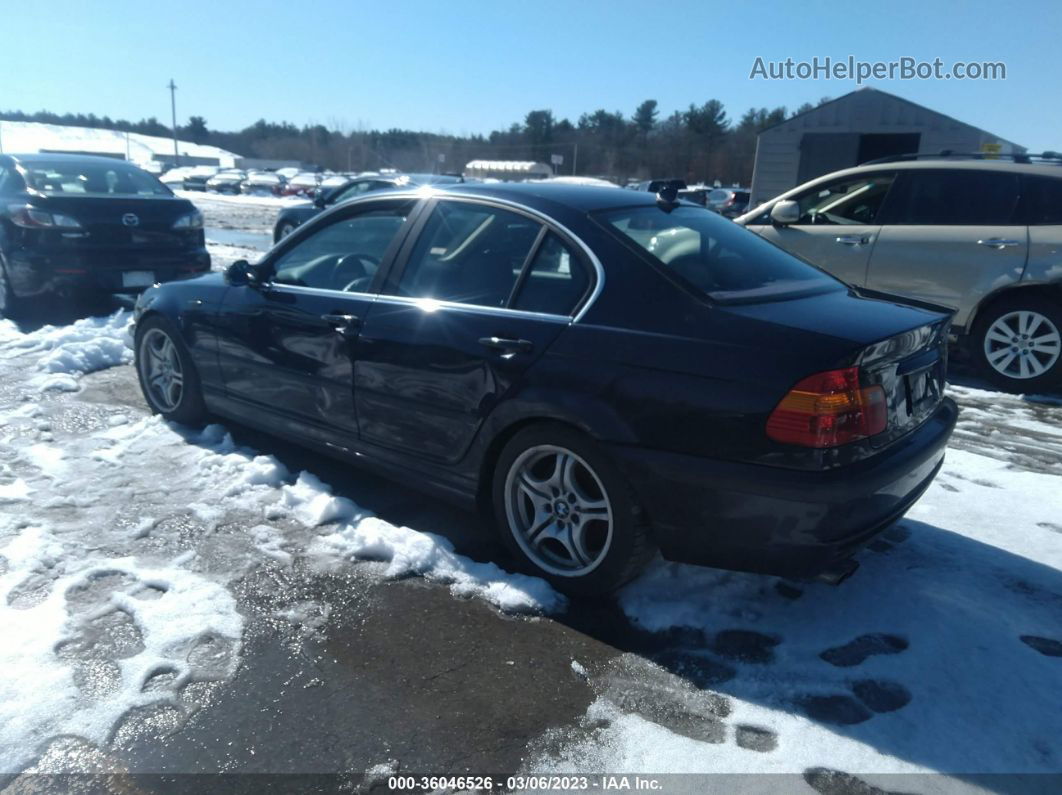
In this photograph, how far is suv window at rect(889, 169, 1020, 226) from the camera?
626 centimetres

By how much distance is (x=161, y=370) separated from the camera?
16.8ft

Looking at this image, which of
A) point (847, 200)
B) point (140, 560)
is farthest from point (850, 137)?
point (140, 560)

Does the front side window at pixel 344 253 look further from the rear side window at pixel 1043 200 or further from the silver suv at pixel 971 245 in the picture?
the rear side window at pixel 1043 200

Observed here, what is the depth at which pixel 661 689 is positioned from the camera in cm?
263

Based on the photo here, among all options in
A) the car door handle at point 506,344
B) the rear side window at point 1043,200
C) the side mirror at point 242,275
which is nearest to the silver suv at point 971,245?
the rear side window at point 1043,200

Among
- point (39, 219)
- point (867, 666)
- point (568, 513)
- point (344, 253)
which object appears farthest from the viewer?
point (39, 219)

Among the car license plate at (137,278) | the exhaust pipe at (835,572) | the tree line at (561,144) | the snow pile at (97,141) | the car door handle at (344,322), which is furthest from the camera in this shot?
the snow pile at (97,141)

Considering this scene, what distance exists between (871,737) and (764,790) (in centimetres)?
43

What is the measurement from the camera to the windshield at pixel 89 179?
26.6 feet

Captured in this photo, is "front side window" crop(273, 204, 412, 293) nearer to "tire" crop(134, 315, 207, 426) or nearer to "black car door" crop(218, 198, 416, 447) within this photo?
"black car door" crop(218, 198, 416, 447)

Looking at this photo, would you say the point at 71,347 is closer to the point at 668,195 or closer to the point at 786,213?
the point at 668,195

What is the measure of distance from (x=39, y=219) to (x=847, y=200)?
24.4 feet

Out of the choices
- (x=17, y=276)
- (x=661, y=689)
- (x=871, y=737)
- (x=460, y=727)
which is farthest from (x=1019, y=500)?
(x=17, y=276)

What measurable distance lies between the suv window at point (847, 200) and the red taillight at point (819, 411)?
16.0 feet
